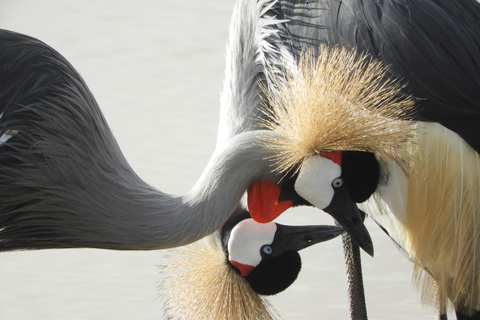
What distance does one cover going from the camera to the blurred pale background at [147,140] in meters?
2.63

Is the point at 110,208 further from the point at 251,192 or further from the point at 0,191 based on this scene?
the point at 251,192

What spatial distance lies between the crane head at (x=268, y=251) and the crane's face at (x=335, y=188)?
0.05 meters

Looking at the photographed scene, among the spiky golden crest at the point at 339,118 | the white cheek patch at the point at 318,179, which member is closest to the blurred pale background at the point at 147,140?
the white cheek patch at the point at 318,179

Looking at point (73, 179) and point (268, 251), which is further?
point (268, 251)

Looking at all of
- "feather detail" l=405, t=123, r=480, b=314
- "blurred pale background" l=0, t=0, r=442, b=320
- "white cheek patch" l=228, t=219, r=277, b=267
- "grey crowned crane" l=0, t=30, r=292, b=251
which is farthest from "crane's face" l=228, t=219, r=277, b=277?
"blurred pale background" l=0, t=0, r=442, b=320

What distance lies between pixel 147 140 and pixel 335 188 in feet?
5.86

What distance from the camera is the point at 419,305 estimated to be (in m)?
2.64

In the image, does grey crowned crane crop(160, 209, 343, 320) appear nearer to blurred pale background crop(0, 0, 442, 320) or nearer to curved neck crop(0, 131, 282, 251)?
curved neck crop(0, 131, 282, 251)


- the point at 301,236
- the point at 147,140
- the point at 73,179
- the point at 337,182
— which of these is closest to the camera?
the point at 73,179

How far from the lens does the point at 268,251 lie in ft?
6.71

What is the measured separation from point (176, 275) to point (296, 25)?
663 mm

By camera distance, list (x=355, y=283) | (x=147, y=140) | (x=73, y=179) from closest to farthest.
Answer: (x=73, y=179) → (x=355, y=283) → (x=147, y=140)

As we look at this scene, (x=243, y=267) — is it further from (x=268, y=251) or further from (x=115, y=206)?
(x=115, y=206)

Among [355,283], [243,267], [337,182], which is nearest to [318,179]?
[337,182]
